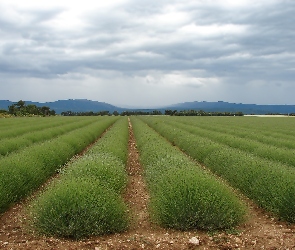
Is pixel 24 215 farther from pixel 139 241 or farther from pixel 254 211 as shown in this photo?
pixel 254 211

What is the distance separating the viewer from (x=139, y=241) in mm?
5234

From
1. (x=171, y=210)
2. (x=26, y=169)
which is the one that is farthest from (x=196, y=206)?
(x=26, y=169)

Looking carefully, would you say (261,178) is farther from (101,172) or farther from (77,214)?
(77,214)

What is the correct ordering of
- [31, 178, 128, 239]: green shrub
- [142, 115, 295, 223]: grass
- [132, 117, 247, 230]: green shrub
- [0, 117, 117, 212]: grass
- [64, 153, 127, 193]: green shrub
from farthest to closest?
[64, 153, 127, 193]: green shrub < [0, 117, 117, 212]: grass < [142, 115, 295, 223]: grass < [132, 117, 247, 230]: green shrub < [31, 178, 128, 239]: green shrub

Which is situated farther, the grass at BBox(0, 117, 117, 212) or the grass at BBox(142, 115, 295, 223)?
the grass at BBox(0, 117, 117, 212)

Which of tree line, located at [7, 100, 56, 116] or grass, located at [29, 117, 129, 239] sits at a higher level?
tree line, located at [7, 100, 56, 116]

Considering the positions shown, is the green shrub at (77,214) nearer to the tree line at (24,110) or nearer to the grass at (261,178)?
the grass at (261,178)

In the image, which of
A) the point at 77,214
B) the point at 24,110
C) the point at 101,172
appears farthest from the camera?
the point at 24,110

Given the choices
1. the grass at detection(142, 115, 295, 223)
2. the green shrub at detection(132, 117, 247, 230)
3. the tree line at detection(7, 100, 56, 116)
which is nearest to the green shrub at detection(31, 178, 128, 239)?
the green shrub at detection(132, 117, 247, 230)

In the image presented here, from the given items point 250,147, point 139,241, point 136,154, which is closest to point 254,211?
point 139,241

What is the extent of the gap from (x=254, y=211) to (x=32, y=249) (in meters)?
4.47

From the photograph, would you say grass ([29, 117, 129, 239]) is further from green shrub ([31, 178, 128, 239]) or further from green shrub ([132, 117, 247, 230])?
green shrub ([132, 117, 247, 230])

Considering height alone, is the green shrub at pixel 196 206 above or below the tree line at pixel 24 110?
below

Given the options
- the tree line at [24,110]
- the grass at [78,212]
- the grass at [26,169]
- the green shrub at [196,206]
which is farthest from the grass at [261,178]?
the tree line at [24,110]
